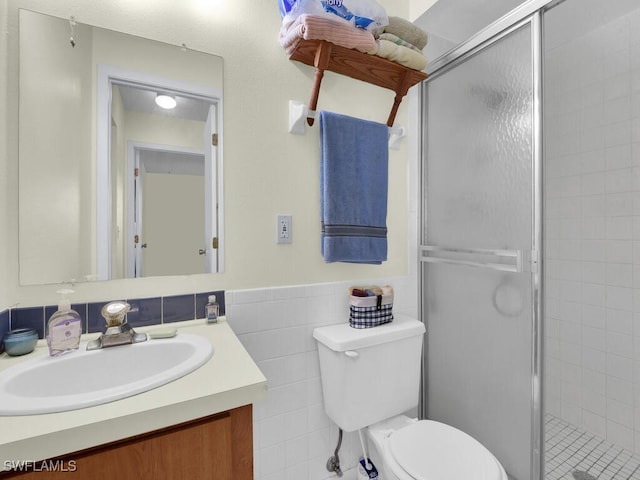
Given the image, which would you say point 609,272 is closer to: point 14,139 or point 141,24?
point 141,24

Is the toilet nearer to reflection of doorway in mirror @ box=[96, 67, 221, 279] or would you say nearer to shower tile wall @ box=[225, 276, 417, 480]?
shower tile wall @ box=[225, 276, 417, 480]

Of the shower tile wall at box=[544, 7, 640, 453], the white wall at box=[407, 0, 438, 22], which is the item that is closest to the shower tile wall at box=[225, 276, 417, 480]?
the white wall at box=[407, 0, 438, 22]

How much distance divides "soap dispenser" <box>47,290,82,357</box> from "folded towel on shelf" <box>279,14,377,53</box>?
3.76 ft

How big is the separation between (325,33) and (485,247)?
1036 mm

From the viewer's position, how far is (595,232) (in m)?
1.79

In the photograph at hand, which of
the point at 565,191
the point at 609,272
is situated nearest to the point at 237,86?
the point at 565,191

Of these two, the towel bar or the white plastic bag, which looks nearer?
the white plastic bag

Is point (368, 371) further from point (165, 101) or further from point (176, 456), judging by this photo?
point (165, 101)

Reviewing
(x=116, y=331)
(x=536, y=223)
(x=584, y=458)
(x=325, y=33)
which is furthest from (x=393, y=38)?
(x=584, y=458)

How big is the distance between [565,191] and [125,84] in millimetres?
2348

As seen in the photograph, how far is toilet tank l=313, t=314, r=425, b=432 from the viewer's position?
3.87ft

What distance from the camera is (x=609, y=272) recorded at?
1.74 meters

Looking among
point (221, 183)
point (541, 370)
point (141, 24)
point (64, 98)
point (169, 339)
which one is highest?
point (141, 24)

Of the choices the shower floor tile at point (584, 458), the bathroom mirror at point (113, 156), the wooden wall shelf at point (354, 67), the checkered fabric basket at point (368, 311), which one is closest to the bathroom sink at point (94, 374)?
the bathroom mirror at point (113, 156)
